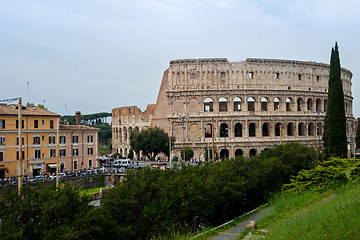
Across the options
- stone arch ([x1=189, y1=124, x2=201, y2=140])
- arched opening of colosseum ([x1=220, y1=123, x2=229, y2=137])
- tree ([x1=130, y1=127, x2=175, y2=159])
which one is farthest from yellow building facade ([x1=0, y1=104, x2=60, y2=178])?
arched opening of colosseum ([x1=220, y1=123, x2=229, y2=137])

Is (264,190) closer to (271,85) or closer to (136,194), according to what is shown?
(136,194)

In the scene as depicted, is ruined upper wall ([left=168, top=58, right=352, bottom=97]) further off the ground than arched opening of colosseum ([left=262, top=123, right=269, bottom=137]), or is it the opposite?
ruined upper wall ([left=168, top=58, right=352, bottom=97])

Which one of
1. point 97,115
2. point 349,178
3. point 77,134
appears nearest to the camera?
point 349,178

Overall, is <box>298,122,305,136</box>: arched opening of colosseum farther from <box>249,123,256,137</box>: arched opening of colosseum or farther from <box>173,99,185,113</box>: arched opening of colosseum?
<box>173,99,185,113</box>: arched opening of colosseum

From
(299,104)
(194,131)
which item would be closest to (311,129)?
(299,104)

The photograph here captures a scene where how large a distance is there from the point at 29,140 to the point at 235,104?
30814 millimetres

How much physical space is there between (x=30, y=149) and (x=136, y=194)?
2733cm

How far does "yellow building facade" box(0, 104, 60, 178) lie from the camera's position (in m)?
35.4

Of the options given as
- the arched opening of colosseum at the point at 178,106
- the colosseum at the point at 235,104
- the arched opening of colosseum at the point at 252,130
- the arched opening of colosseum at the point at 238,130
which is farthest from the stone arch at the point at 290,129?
the arched opening of colosseum at the point at 178,106

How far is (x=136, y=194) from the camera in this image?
1480 cm

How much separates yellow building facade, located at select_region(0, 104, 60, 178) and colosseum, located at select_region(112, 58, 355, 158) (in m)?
17.9

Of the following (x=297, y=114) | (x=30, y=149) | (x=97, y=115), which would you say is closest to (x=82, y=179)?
(x=30, y=149)

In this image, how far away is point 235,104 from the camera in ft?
181

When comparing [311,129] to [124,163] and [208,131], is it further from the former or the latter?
[124,163]
